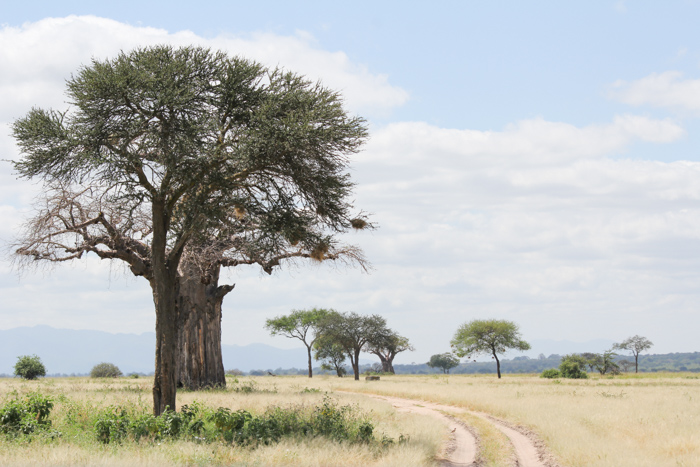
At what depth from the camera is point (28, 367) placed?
175ft

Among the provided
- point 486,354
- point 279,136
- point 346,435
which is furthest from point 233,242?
point 486,354

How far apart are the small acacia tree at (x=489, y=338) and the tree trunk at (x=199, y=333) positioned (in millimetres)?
56361

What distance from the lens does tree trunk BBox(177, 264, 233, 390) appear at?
103 feet

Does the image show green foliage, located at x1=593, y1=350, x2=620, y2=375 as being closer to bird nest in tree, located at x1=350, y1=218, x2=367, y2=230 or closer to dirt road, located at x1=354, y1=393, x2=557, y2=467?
dirt road, located at x1=354, y1=393, x2=557, y2=467

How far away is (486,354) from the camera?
277 ft

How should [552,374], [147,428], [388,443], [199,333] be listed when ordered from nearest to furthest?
[147,428] → [388,443] → [199,333] → [552,374]

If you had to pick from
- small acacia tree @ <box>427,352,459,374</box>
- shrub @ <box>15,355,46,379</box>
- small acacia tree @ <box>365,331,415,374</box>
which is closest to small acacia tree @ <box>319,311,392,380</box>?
small acacia tree @ <box>365,331,415,374</box>

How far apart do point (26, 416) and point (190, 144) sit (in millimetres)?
8436

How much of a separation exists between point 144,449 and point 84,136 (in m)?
9.15

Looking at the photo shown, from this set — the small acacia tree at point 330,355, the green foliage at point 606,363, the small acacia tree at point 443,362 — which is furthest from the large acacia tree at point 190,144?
the small acacia tree at point 443,362

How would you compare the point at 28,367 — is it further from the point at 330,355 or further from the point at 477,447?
the point at 330,355

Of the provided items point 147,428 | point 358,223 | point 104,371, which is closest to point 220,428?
point 147,428

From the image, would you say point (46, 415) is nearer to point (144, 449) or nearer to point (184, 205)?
point (144, 449)

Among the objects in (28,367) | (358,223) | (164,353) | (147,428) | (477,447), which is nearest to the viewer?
(147,428)
